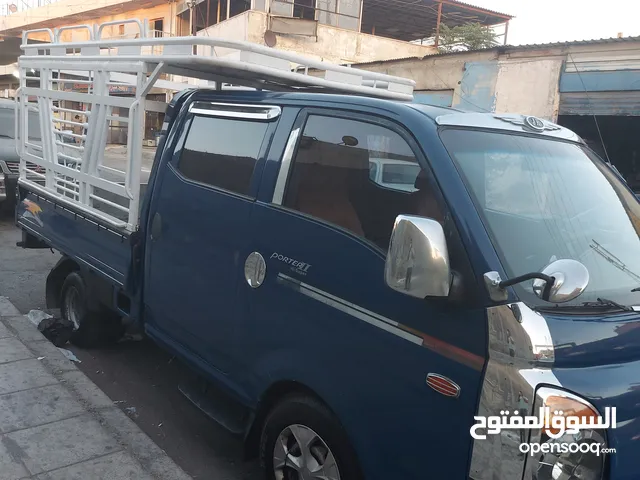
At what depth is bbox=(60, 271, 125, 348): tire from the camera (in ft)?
15.7

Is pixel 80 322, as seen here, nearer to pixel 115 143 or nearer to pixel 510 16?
pixel 115 143

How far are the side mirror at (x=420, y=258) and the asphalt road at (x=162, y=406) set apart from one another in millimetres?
1944

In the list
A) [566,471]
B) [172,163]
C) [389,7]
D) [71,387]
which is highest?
[389,7]

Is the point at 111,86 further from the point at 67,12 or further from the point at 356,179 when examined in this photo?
the point at 67,12

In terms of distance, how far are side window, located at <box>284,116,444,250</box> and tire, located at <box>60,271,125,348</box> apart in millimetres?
2737

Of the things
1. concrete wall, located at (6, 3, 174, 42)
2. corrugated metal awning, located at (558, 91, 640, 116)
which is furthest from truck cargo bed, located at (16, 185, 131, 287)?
concrete wall, located at (6, 3, 174, 42)

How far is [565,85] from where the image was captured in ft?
37.6

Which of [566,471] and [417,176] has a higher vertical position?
[417,176]

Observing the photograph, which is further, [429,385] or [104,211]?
[104,211]

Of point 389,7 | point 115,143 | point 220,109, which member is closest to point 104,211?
point 115,143

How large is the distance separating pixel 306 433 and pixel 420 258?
44.4 inches

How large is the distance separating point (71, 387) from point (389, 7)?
22818 millimetres

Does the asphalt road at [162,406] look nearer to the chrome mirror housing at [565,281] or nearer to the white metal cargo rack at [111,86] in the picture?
the white metal cargo rack at [111,86]

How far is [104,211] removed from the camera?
446cm
